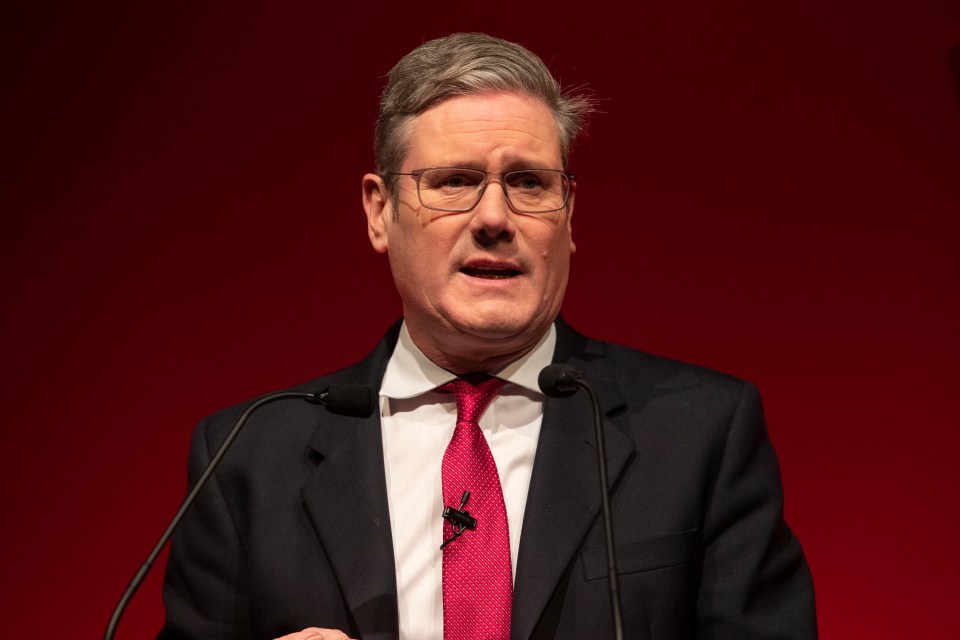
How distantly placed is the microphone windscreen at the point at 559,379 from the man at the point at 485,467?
284 mm

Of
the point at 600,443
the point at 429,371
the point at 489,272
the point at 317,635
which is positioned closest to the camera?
the point at 600,443

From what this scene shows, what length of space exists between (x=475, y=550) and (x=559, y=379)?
39 centimetres

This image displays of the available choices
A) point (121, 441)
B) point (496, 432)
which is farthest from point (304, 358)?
point (496, 432)

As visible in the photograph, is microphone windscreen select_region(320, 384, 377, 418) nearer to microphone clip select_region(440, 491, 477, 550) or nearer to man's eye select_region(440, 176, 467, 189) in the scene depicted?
microphone clip select_region(440, 491, 477, 550)

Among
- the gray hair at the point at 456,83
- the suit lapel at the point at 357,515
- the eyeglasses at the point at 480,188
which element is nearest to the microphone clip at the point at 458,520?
the suit lapel at the point at 357,515

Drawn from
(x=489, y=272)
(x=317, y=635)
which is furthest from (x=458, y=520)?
(x=489, y=272)

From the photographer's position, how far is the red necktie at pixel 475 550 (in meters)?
1.97

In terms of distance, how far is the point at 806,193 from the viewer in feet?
9.55

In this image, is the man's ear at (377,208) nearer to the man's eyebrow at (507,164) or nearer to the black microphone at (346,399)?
the man's eyebrow at (507,164)

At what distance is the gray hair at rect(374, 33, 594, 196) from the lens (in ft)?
7.15

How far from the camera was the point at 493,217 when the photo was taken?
6.79 feet

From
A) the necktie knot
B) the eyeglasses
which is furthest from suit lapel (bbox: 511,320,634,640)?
the eyeglasses

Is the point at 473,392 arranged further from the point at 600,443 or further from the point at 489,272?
the point at 600,443

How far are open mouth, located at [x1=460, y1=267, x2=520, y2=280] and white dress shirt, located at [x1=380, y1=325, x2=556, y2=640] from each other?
0.20 meters
